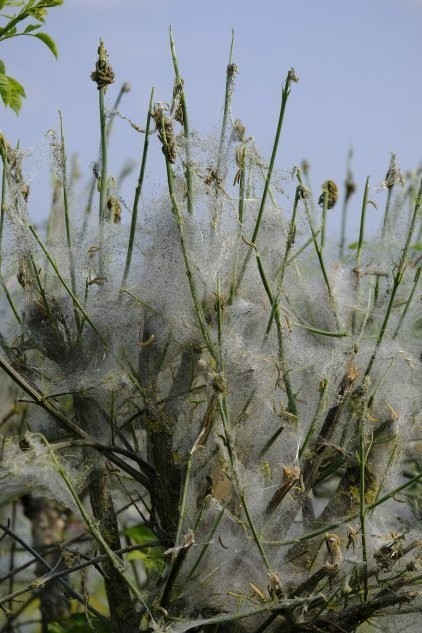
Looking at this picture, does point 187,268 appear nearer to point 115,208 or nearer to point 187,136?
point 187,136

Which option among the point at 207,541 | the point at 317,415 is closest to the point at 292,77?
the point at 317,415

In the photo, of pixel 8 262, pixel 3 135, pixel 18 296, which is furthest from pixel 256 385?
pixel 18 296

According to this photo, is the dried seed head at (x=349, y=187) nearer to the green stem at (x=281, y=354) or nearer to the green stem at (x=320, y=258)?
the green stem at (x=320, y=258)

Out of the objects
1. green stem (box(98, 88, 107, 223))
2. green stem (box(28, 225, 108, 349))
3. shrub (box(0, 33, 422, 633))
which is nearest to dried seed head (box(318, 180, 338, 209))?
shrub (box(0, 33, 422, 633))

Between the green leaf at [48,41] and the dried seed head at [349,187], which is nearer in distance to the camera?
the green leaf at [48,41]

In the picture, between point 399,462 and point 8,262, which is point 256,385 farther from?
point 8,262

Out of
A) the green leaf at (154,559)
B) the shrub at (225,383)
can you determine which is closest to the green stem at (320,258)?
the shrub at (225,383)

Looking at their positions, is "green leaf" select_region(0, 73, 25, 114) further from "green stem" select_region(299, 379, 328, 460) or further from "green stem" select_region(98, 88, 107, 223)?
"green stem" select_region(299, 379, 328, 460)
